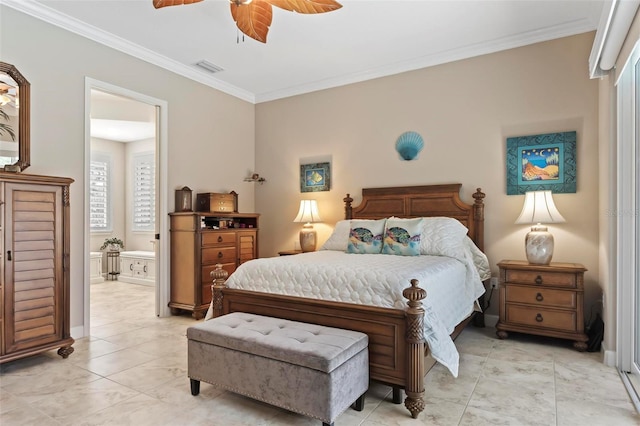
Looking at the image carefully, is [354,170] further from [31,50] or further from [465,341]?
[31,50]

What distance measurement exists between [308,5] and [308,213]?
8.78 ft

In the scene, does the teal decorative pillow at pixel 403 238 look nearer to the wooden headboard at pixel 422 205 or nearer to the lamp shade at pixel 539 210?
the wooden headboard at pixel 422 205

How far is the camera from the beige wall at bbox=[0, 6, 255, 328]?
10.7 feet

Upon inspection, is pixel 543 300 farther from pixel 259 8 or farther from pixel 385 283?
pixel 259 8

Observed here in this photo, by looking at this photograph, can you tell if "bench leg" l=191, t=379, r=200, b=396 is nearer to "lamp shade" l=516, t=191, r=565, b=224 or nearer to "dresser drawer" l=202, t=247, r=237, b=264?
"dresser drawer" l=202, t=247, r=237, b=264

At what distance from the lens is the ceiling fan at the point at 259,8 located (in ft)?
8.46

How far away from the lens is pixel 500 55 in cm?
392

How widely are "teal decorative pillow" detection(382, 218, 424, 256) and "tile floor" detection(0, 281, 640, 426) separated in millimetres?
968

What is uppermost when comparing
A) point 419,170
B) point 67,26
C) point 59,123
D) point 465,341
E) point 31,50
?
point 67,26

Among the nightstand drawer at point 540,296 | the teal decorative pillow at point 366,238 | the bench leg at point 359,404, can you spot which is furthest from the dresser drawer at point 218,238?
the nightstand drawer at point 540,296

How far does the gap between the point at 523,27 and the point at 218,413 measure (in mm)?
4089

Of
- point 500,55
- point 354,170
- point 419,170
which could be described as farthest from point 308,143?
point 500,55

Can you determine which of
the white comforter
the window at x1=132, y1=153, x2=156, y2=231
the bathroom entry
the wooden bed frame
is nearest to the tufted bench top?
the wooden bed frame

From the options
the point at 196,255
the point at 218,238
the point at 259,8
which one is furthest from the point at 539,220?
the point at 196,255
